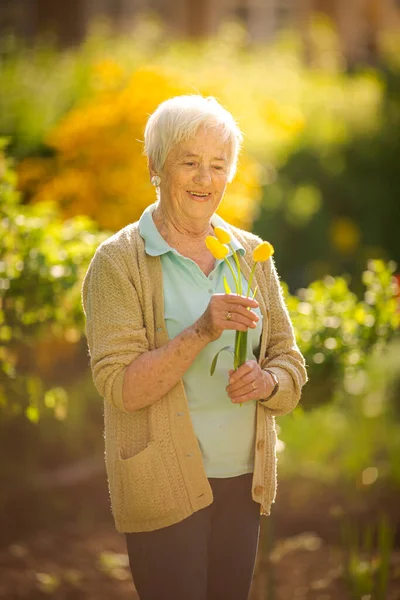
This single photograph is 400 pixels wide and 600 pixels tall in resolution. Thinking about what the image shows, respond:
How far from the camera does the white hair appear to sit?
222 cm

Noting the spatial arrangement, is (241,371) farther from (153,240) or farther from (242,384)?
(153,240)

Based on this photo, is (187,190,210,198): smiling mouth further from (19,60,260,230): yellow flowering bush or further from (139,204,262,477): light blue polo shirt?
(19,60,260,230): yellow flowering bush

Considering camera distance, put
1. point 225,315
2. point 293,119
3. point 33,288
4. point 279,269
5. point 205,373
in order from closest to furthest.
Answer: point 225,315 → point 205,373 → point 33,288 → point 293,119 → point 279,269

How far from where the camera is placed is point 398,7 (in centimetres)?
2139

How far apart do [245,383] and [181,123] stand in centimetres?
70

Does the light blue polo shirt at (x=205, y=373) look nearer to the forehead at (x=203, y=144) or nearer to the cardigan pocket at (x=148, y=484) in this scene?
the cardigan pocket at (x=148, y=484)

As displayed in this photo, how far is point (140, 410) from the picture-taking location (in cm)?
226

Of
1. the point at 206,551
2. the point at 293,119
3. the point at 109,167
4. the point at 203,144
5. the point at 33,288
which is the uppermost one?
the point at 293,119

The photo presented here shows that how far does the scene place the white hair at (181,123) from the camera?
2.22 m

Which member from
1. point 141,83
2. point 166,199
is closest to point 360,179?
point 141,83

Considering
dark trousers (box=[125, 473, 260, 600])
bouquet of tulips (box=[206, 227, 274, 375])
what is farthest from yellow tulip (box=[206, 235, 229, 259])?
dark trousers (box=[125, 473, 260, 600])

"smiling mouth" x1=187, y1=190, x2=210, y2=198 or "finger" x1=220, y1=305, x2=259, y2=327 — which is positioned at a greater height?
"smiling mouth" x1=187, y1=190, x2=210, y2=198

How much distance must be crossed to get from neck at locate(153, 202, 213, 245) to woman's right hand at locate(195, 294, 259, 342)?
0.32 meters

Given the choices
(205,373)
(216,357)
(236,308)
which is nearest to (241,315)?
(236,308)
